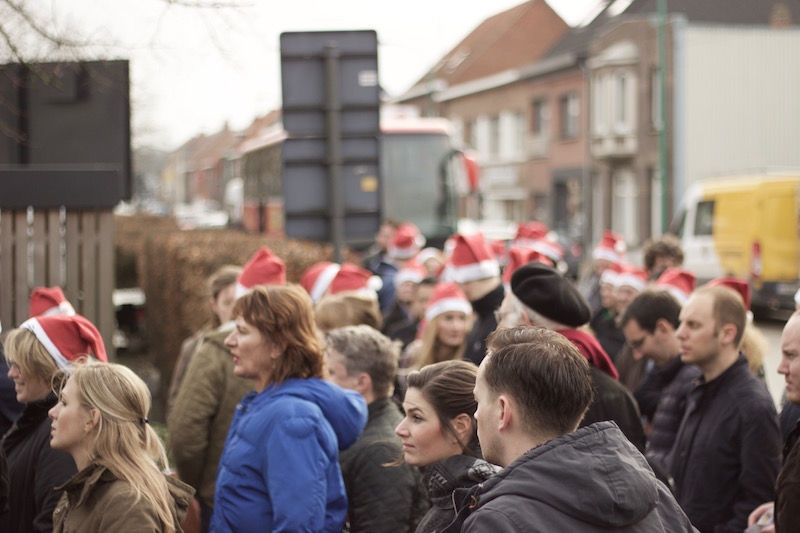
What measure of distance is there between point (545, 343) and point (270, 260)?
3553 mm

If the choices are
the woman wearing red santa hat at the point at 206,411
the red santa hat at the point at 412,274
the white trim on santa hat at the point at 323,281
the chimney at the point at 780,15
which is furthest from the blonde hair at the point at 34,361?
the chimney at the point at 780,15

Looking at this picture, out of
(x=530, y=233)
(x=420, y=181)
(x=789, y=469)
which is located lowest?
(x=789, y=469)

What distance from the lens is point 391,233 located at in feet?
36.8

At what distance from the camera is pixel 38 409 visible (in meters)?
4.05

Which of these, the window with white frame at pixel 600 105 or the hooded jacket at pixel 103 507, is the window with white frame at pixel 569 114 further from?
the hooded jacket at pixel 103 507

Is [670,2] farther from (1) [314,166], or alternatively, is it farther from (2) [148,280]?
(1) [314,166]

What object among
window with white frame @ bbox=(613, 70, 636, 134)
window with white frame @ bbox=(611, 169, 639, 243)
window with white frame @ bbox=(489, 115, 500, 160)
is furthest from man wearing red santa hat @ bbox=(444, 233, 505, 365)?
window with white frame @ bbox=(489, 115, 500, 160)

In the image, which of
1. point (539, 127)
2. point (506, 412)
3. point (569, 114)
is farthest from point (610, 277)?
point (539, 127)

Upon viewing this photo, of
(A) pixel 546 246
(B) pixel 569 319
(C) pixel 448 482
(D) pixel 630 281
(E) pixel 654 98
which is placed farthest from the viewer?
(E) pixel 654 98

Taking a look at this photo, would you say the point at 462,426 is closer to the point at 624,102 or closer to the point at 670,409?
the point at 670,409

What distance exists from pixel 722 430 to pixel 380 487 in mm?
1541

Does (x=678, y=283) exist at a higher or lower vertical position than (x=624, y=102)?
lower

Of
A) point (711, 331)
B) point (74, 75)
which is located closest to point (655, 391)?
point (711, 331)

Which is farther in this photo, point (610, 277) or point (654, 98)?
point (654, 98)
